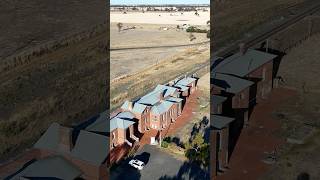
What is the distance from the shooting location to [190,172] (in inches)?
468

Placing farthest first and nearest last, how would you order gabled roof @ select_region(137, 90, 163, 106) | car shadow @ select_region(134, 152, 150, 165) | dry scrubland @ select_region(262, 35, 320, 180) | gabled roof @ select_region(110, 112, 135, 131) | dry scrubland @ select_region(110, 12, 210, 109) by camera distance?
dry scrubland @ select_region(110, 12, 210, 109) → dry scrubland @ select_region(262, 35, 320, 180) → gabled roof @ select_region(137, 90, 163, 106) → car shadow @ select_region(134, 152, 150, 165) → gabled roof @ select_region(110, 112, 135, 131)

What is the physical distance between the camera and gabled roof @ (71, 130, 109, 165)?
29.3 feet

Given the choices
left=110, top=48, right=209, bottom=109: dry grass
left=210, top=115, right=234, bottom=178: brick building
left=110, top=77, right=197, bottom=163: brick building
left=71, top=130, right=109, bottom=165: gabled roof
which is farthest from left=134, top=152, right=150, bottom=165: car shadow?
left=110, top=48, right=209, bottom=109: dry grass

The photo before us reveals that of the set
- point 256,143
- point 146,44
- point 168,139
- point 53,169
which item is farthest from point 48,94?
point 146,44

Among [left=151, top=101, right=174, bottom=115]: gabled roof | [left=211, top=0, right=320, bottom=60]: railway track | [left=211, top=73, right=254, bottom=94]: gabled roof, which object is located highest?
[left=211, top=0, right=320, bottom=60]: railway track

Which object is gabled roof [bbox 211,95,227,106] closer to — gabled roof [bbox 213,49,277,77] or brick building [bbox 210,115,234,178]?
brick building [bbox 210,115,234,178]

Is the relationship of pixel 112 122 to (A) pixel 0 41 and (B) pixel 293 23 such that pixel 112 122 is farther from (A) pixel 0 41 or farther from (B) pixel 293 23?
(A) pixel 0 41

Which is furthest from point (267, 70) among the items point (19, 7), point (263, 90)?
point (19, 7)

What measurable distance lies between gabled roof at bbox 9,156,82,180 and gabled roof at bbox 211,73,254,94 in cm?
555

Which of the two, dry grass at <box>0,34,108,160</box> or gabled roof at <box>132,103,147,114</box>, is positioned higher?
gabled roof at <box>132,103,147,114</box>

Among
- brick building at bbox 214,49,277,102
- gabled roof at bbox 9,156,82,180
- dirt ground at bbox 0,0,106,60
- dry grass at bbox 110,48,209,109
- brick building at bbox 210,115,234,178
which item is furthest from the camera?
dirt ground at bbox 0,0,106,60

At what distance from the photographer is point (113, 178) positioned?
10.7 metres

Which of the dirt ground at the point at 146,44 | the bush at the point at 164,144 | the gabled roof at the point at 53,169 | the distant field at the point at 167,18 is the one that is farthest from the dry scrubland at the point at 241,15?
the gabled roof at the point at 53,169

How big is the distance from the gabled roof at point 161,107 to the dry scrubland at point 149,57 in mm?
1793
